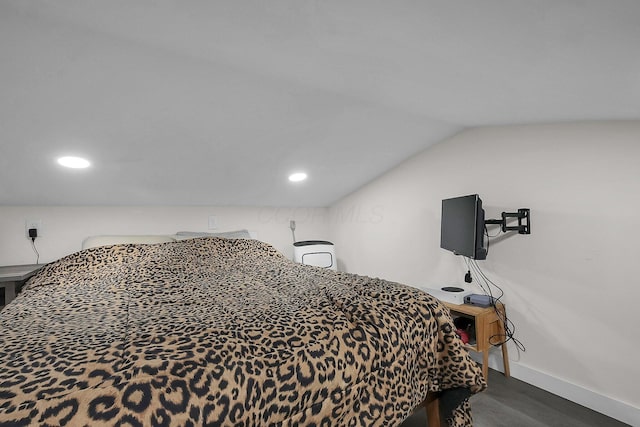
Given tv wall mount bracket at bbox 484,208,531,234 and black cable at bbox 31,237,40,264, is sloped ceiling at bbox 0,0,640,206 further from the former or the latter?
tv wall mount bracket at bbox 484,208,531,234

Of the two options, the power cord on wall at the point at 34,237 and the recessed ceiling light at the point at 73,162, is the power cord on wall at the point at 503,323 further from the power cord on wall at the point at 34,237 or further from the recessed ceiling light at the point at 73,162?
the power cord on wall at the point at 34,237

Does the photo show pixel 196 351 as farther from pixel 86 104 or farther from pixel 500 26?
pixel 86 104

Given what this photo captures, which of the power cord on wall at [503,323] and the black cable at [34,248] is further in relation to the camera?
the black cable at [34,248]

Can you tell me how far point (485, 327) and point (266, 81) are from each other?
6.58ft

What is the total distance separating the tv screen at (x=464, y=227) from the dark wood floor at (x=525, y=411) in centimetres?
85

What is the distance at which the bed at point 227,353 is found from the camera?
0.69m

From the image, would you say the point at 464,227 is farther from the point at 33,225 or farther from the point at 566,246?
the point at 33,225

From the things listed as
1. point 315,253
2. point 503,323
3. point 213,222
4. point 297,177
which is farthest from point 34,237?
point 503,323

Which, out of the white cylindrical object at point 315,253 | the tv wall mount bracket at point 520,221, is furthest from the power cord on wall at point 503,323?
the white cylindrical object at point 315,253

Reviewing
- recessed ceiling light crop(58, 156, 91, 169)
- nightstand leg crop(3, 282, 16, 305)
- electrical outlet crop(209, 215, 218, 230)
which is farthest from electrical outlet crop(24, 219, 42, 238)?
electrical outlet crop(209, 215, 218, 230)

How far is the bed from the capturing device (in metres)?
0.69

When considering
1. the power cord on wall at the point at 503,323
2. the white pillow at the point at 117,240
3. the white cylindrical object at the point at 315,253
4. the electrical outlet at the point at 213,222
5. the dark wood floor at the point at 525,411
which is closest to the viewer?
the dark wood floor at the point at 525,411

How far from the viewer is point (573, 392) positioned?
1.90 m

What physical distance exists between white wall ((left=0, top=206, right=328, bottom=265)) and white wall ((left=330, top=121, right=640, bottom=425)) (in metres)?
1.72
